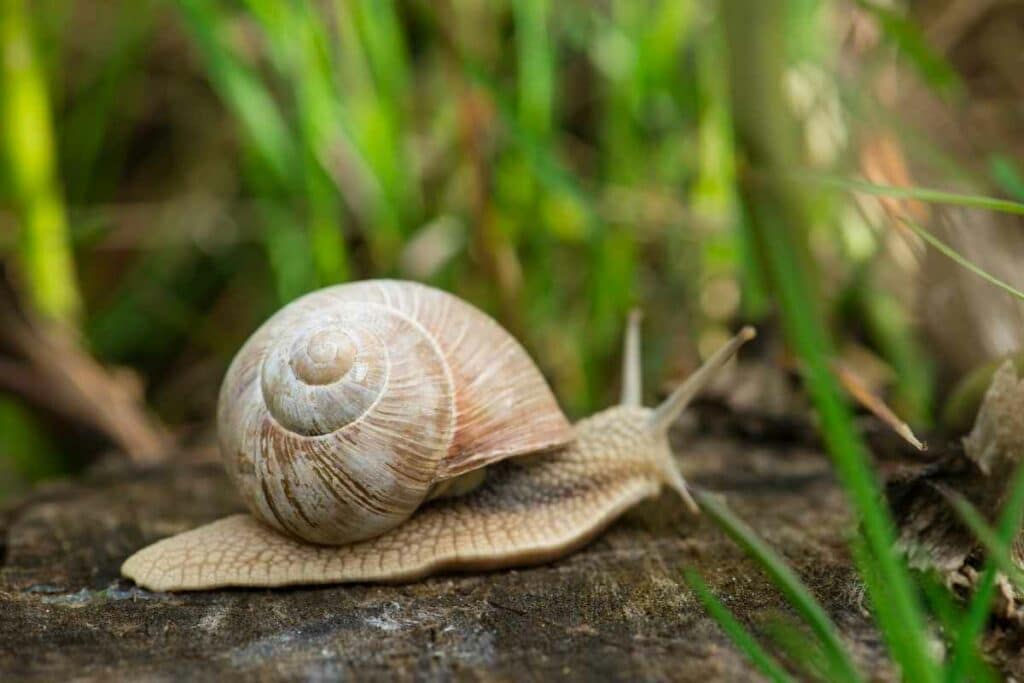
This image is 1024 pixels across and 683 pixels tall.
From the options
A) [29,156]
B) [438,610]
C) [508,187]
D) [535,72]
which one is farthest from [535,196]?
[438,610]

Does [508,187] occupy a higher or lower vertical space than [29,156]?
lower

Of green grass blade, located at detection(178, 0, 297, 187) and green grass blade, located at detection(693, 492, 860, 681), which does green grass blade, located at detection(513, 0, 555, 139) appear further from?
green grass blade, located at detection(693, 492, 860, 681)

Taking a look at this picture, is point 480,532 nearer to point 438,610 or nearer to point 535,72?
point 438,610

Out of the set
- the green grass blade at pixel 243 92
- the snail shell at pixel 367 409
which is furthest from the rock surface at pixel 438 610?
→ the green grass blade at pixel 243 92

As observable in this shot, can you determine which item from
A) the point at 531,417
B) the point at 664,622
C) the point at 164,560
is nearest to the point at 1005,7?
the point at 531,417

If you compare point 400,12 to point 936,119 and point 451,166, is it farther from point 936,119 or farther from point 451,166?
point 936,119

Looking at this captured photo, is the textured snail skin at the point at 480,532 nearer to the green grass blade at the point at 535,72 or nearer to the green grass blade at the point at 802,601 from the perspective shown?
the green grass blade at the point at 802,601
